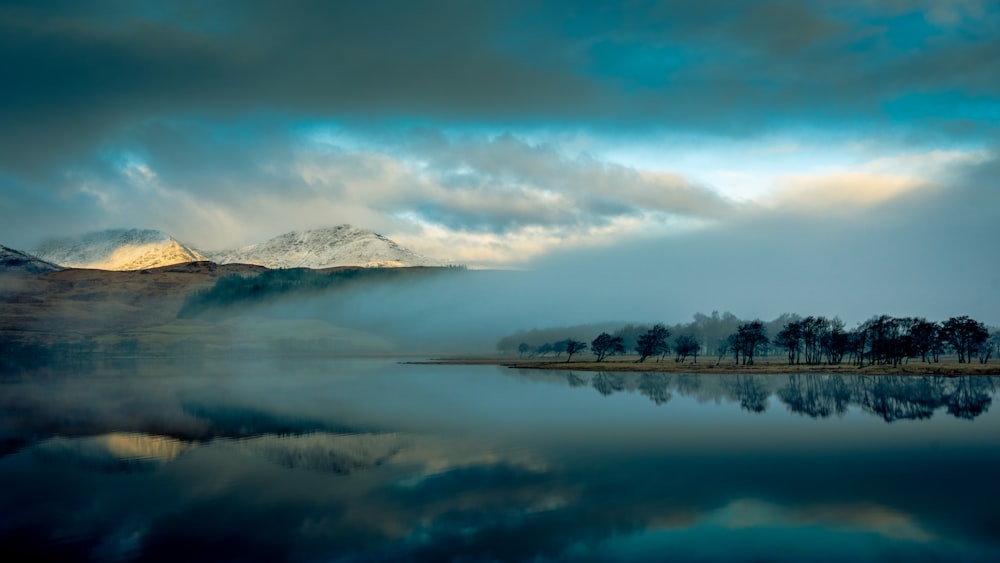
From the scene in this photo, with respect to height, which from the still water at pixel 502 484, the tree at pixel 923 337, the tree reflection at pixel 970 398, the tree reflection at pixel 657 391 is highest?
the tree at pixel 923 337

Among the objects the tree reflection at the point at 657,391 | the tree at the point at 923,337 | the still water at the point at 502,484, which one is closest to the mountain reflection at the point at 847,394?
the tree reflection at the point at 657,391

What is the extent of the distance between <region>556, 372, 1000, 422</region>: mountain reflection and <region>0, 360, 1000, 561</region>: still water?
189 centimetres

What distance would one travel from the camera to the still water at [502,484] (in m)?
23.0

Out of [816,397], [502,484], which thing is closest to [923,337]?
[816,397]

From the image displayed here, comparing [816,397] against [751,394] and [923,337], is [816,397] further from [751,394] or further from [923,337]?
[923,337]

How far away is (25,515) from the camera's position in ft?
90.1

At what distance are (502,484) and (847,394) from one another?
70.8 m

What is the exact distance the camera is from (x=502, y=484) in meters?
32.0

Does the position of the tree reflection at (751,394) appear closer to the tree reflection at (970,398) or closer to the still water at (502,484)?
the still water at (502,484)

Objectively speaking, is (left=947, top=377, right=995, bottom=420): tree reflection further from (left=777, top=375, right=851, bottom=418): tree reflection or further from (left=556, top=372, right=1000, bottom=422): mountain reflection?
(left=777, top=375, right=851, bottom=418): tree reflection

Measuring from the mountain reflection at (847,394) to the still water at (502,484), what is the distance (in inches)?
74.5

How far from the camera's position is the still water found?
75.6 ft

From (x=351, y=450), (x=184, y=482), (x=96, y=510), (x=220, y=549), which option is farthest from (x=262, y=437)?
(x=220, y=549)

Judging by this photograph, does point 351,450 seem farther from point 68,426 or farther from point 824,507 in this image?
point 68,426
